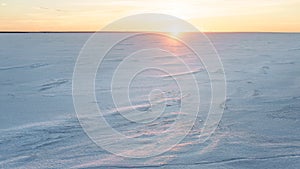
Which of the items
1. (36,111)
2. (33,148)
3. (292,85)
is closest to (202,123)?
(33,148)

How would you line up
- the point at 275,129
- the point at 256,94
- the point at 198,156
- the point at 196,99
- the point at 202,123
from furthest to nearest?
the point at 256,94 → the point at 196,99 → the point at 202,123 → the point at 275,129 → the point at 198,156

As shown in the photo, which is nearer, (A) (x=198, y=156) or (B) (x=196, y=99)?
(A) (x=198, y=156)

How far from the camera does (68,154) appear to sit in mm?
3037

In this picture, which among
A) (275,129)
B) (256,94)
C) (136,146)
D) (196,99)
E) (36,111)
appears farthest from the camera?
(256,94)

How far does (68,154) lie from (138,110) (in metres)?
1.81

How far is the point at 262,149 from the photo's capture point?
3.14 metres

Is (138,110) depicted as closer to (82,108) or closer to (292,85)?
(82,108)

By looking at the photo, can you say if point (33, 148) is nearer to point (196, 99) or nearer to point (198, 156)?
point (198, 156)

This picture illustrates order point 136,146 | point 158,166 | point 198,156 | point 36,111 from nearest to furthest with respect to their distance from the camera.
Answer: point 158,166, point 198,156, point 136,146, point 36,111

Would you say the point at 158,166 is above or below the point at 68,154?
above

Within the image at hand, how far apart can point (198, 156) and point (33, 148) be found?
5.20 ft

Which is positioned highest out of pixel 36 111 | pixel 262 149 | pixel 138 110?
pixel 262 149

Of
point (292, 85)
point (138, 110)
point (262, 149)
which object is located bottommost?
point (138, 110)

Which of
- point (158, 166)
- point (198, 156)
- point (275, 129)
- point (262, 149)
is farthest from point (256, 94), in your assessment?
point (158, 166)
